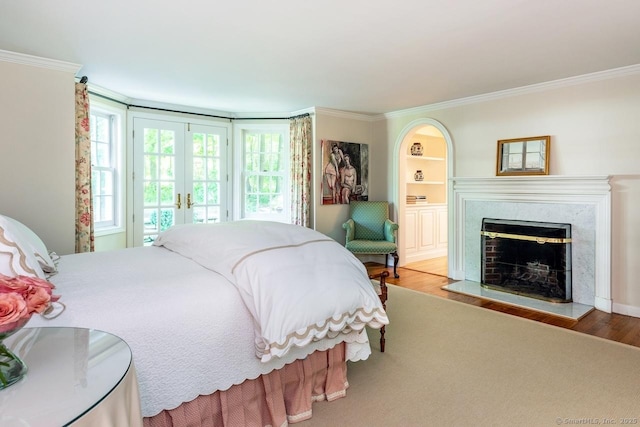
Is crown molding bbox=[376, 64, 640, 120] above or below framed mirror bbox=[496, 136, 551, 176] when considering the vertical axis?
above

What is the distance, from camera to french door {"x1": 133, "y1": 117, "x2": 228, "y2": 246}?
4.89 metres

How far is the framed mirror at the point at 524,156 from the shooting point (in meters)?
4.09

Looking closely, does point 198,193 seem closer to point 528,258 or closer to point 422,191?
point 422,191

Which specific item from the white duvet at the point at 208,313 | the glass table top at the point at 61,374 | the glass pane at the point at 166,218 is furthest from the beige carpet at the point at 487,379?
the glass pane at the point at 166,218

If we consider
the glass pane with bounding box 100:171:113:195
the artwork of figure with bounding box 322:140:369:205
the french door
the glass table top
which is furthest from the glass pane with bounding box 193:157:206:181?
the glass table top

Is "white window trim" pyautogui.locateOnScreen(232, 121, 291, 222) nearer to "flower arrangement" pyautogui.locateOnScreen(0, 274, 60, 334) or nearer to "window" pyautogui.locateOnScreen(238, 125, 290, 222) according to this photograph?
"window" pyautogui.locateOnScreen(238, 125, 290, 222)

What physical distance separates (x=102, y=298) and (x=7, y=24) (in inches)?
98.2

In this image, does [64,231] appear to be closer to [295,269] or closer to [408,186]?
[295,269]

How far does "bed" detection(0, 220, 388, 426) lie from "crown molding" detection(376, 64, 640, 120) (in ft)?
11.1

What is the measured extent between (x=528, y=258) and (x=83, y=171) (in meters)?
5.02

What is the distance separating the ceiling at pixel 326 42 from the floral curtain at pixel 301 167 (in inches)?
40.8

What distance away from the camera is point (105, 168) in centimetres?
452

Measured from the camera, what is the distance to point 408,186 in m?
6.25

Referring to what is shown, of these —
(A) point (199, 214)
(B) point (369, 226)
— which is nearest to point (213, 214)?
(A) point (199, 214)
